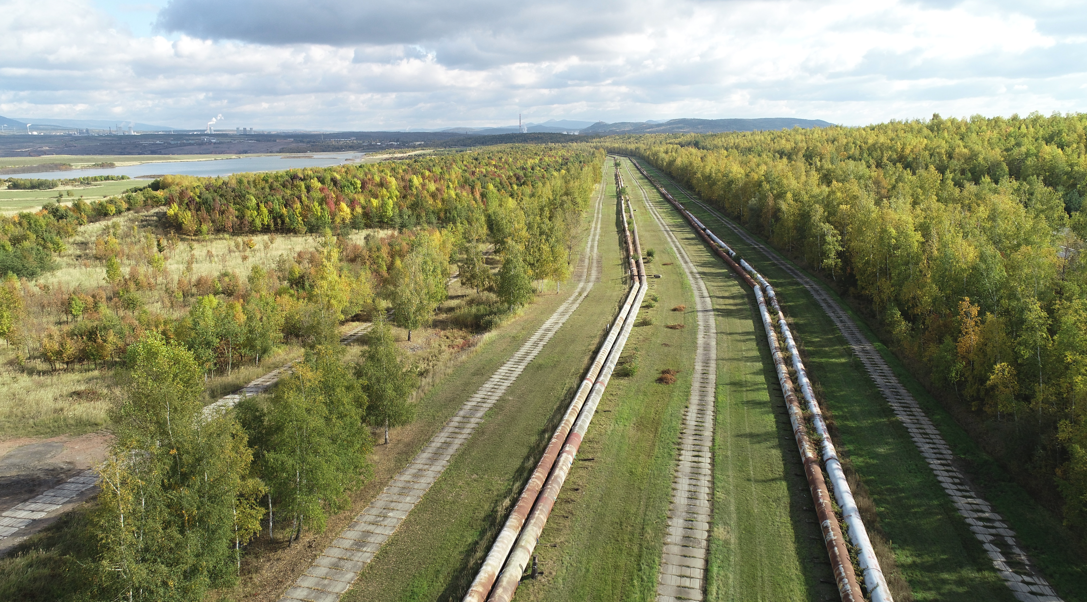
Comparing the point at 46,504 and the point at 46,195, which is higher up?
the point at 46,195

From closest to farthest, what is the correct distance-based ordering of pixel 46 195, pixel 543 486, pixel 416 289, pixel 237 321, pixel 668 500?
pixel 668 500, pixel 543 486, pixel 237 321, pixel 416 289, pixel 46 195

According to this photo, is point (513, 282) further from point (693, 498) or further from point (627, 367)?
point (693, 498)

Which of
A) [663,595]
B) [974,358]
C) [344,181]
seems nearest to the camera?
[663,595]

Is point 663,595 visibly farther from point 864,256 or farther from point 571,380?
point 864,256

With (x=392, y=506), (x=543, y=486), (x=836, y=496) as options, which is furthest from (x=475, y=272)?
(x=836, y=496)

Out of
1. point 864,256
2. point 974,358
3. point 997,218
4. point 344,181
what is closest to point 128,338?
point 974,358

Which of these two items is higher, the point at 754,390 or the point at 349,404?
the point at 349,404

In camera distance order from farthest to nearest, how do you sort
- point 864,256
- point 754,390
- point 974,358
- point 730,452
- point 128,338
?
1. point 864,256
2. point 128,338
3. point 754,390
4. point 974,358
5. point 730,452
